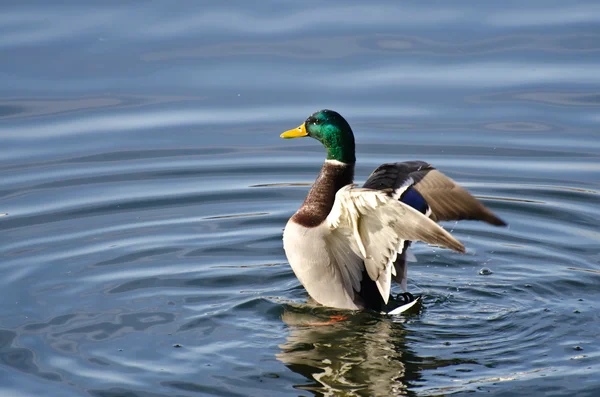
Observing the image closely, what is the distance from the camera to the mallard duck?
7.38 meters

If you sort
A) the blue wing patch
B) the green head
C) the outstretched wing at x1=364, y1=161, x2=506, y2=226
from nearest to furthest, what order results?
the outstretched wing at x1=364, y1=161, x2=506, y2=226 < the blue wing patch < the green head

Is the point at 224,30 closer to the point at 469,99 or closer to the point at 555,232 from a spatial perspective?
the point at 469,99

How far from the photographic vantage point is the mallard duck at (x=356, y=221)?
7383 mm

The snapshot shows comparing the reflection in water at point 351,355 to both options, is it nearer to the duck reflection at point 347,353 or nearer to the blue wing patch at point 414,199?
the duck reflection at point 347,353

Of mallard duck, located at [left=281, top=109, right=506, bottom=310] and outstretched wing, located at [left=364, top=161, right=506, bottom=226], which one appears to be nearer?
mallard duck, located at [left=281, top=109, right=506, bottom=310]

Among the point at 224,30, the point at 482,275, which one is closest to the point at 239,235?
the point at 482,275

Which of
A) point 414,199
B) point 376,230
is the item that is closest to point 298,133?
point 414,199

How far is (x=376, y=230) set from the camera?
750 centimetres

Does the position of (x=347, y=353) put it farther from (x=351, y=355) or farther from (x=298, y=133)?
(x=298, y=133)

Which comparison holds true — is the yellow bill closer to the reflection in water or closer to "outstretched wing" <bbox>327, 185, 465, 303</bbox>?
"outstretched wing" <bbox>327, 185, 465, 303</bbox>

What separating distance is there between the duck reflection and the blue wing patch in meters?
0.84

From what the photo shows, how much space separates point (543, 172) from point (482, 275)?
245cm

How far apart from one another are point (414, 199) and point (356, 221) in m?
0.70

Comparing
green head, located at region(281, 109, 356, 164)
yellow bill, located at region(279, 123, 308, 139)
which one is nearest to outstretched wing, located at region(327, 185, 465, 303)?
green head, located at region(281, 109, 356, 164)
